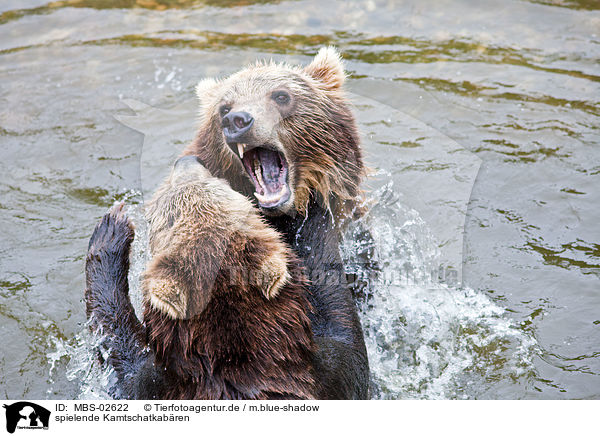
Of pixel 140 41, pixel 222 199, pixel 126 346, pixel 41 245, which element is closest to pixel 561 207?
pixel 222 199

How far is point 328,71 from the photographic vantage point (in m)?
5.89

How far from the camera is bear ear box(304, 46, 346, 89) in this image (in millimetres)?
5859

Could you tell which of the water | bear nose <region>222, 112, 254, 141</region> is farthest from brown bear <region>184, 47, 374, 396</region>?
the water

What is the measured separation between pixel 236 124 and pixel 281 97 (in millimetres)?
604

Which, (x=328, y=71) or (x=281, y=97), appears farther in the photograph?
(x=328, y=71)

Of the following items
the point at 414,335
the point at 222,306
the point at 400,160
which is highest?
the point at 222,306

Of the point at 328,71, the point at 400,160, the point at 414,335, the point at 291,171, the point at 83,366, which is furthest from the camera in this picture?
the point at 400,160

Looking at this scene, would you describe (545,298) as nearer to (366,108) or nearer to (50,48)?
(366,108)

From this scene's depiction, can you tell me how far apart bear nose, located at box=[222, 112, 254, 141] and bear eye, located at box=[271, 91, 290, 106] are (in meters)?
0.47
